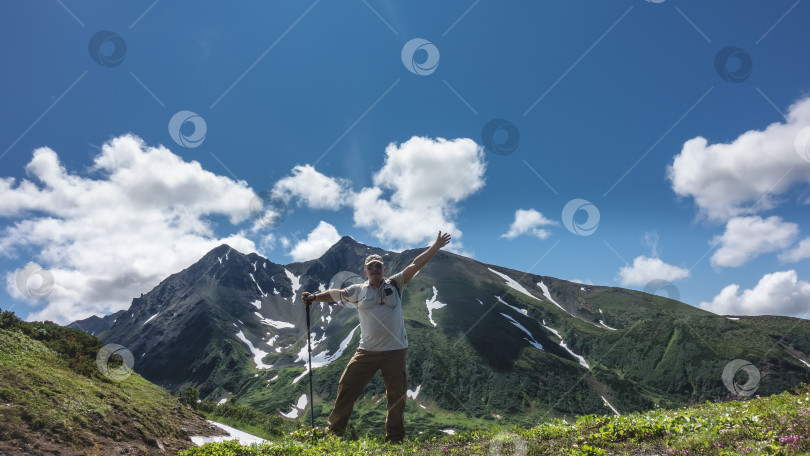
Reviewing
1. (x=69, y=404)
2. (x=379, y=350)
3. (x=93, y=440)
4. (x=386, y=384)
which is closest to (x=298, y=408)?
(x=69, y=404)

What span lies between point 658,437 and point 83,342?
767 inches

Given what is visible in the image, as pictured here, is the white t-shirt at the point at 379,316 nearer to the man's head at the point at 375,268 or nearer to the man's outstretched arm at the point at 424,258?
the man's head at the point at 375,268

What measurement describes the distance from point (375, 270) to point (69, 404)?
9500 millimetres

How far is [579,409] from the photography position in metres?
174

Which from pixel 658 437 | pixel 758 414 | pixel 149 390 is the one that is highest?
pixel 758 414

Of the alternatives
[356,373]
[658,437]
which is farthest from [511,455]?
[356,373]

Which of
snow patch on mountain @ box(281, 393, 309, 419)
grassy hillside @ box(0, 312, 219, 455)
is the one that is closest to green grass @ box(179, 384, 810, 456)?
grassy hillside @ box(0, 312, 219, 455)

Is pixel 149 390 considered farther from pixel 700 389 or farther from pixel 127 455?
pixel 700 389

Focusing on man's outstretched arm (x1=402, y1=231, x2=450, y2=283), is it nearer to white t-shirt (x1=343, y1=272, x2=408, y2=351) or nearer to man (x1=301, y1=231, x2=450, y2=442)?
man (x1=301, y1=231, x2=450, y2=442)

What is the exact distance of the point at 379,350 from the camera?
939 cm

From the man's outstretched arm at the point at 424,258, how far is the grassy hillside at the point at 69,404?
8.89 meters

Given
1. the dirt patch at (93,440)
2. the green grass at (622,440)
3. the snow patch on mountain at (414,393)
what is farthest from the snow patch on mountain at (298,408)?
the green grass at (622,440)

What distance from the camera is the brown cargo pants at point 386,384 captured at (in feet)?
30.8

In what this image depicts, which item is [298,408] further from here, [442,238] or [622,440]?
[622,440]
